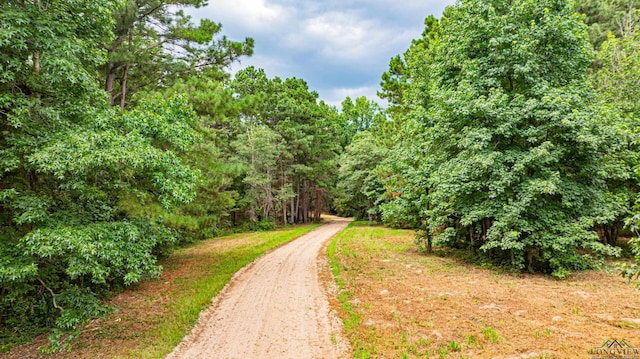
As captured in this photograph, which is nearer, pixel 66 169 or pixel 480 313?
pixel 66 169

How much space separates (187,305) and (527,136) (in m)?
10.8

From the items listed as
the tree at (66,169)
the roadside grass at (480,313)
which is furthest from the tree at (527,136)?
the tree at (66,169)

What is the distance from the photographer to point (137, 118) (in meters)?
5.88

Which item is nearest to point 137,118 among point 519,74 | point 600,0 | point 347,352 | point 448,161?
point 347,352

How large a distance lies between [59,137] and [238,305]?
4999 mm

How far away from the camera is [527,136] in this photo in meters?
8.60

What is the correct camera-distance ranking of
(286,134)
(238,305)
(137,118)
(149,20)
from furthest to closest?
(286,134) < (149,20) < (238,305) < (137,118)

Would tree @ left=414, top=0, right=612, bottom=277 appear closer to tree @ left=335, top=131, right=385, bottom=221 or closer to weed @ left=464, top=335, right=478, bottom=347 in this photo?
weed @ left=464, top=335, right=478, bottom=347

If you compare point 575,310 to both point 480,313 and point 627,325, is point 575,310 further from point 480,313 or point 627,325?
point 480,313

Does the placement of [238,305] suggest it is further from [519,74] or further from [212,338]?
[519,74]

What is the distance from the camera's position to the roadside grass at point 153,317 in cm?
493

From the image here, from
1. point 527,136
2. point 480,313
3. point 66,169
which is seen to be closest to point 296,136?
point 527,136

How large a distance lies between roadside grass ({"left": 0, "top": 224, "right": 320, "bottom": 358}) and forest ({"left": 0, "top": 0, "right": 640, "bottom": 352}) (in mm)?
555

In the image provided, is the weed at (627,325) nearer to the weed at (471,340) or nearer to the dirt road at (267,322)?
the weed at (471,340)
